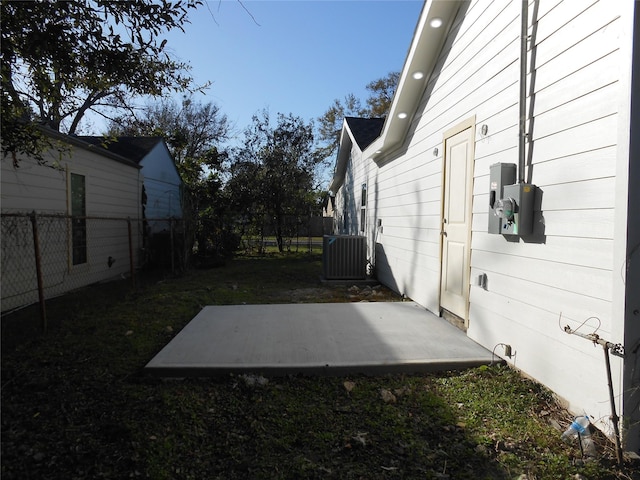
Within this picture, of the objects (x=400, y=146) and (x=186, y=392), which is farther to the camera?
(x=400, y=146)

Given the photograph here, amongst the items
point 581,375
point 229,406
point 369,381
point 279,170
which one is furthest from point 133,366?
point 279,170

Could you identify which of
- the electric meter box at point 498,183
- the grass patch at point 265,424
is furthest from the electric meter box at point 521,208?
the grass patch at point 265,424

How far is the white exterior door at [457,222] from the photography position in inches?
163

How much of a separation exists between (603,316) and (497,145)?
72.9 inches

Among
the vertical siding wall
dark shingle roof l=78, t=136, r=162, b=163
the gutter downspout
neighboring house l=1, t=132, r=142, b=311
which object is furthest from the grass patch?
dark shingle roof l=78, t=136, r=162, b=163

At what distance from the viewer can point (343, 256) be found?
336 inches

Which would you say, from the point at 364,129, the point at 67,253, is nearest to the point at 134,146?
the point at 67,253

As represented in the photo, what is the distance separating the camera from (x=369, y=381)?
3189mm

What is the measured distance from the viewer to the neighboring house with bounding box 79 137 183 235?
422 inches

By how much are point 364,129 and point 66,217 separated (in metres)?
8.06

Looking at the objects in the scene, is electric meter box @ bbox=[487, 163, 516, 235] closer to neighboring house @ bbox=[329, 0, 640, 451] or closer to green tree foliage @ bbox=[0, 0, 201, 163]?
neighboring house @ bbox=[329, 0, 640, 451]

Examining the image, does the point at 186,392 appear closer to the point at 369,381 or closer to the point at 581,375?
the point at 369,381

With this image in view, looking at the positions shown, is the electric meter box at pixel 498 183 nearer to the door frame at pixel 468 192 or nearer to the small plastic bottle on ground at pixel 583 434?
the door frame at pixel 468 192

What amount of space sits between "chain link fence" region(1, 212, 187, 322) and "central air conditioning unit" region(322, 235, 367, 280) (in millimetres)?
3981
